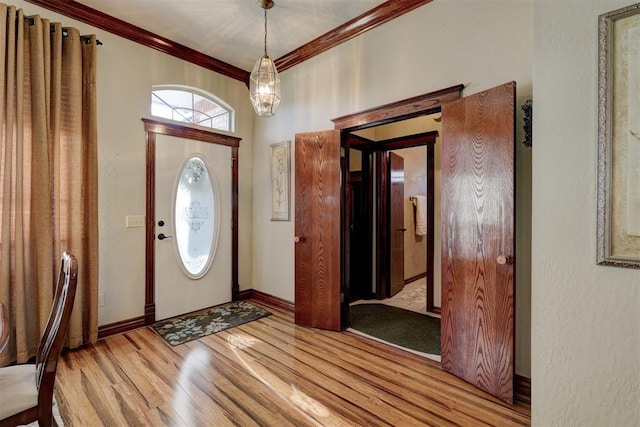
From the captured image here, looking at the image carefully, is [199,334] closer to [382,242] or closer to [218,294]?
[218,294]

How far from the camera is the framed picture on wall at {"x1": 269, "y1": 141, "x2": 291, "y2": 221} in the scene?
3.70m

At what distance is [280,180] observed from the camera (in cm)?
378

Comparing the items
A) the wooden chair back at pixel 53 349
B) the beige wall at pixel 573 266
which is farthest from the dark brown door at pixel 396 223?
the wooden chair back at pixel 53 349

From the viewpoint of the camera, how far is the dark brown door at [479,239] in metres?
1.93

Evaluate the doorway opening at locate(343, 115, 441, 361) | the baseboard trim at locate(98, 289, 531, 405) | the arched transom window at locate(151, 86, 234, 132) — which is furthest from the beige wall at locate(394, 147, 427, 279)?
the arched transom window at locate(151, 86, 234, 132)

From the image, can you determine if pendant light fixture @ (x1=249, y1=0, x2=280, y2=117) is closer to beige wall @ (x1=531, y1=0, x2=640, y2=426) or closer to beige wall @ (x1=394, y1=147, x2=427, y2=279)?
beige wall @ (x1=531, y1=0, x2=640, y2=426)

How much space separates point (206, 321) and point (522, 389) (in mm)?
2948

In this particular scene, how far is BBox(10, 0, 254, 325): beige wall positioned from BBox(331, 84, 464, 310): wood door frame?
208 centimetres

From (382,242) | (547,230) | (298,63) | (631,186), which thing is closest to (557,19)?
(631,186)

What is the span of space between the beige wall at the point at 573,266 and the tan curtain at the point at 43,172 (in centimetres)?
340

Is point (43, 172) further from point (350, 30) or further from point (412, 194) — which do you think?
point (412, 194)

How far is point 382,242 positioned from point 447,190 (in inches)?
77.9

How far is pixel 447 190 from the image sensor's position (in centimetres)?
230

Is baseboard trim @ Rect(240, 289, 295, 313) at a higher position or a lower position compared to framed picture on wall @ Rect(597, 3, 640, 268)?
lower
